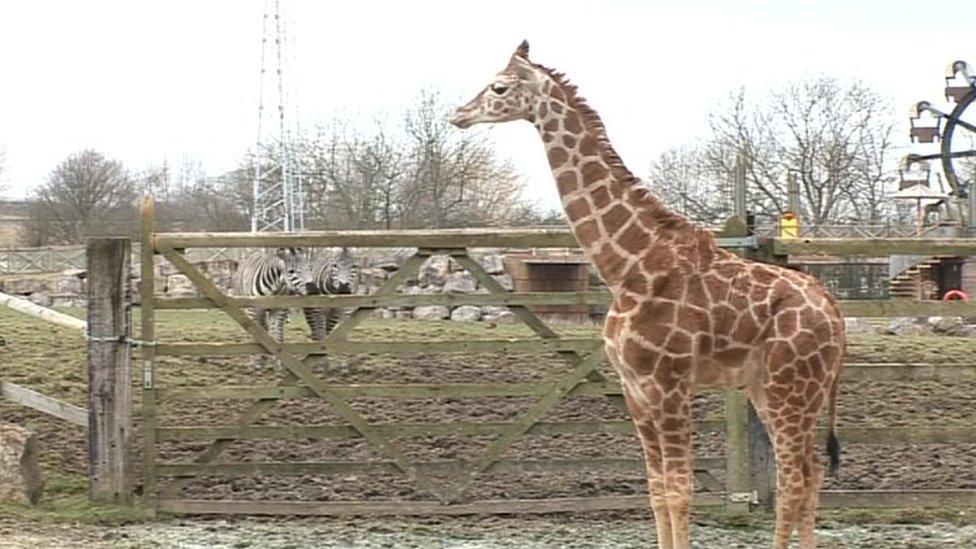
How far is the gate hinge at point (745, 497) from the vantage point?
671cm

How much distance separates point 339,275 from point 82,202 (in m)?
33.0

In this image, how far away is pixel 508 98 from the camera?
5.37 meters

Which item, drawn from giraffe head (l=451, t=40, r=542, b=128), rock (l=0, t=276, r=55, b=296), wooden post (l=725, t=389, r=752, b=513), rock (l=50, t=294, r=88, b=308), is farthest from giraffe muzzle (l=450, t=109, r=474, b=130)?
rock (l=0, t=276, r=55, b=296)

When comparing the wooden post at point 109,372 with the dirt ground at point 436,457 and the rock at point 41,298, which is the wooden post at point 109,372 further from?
the rock at point 41,298

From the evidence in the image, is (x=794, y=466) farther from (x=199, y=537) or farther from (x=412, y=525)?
(x=199, y=537)

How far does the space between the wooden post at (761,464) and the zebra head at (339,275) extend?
8.95m

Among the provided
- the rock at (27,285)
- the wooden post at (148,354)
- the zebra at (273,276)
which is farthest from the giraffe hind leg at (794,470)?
the rock at (27,285)

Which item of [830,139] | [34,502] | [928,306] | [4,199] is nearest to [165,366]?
[34,502]

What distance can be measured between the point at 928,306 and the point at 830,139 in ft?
133

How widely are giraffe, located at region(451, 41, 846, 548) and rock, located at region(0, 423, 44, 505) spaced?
134 inches

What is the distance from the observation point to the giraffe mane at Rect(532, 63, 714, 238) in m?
5.32

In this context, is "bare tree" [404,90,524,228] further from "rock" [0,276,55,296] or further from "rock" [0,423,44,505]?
"rock" [0,423,44,505]

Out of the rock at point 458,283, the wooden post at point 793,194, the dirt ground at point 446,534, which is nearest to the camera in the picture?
the dirt ground at point 446,534

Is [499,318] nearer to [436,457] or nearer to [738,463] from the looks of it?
[436,457]
